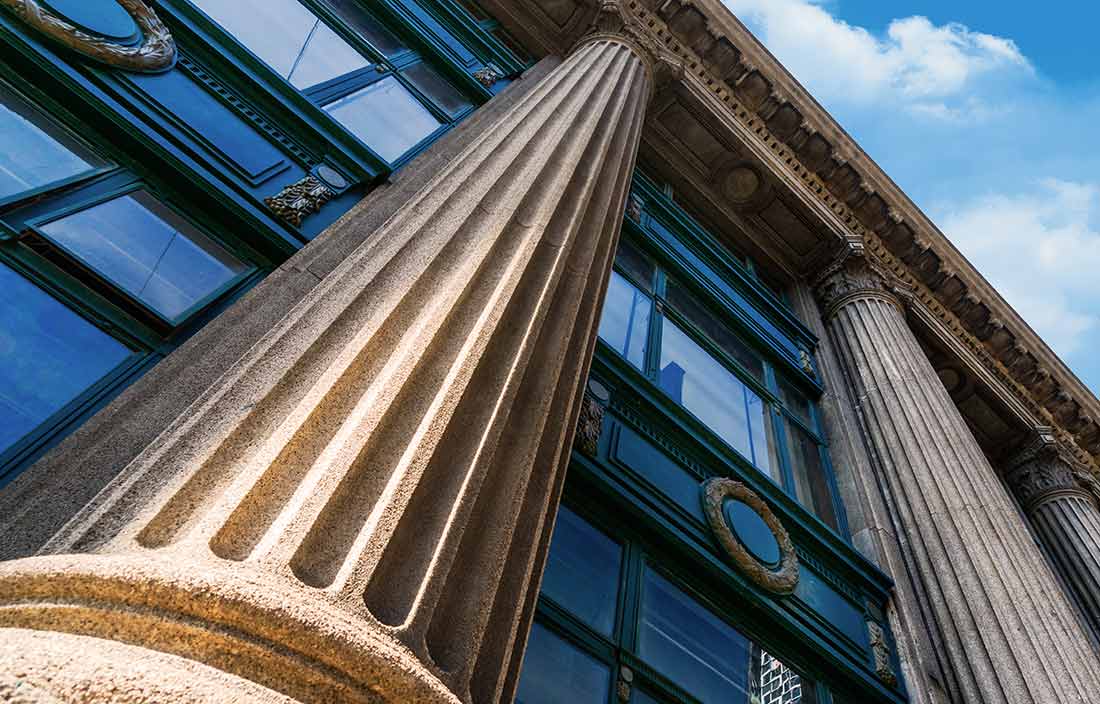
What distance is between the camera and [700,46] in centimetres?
1399

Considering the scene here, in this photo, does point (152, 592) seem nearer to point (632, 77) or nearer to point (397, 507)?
point (397, 507)

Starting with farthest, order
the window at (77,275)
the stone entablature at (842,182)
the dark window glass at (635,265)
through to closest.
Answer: the stone entablature at (842,182), the dark window glass at (635,265), the window at (77,275)

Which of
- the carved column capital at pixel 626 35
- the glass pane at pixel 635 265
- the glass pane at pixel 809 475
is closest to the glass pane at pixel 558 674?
the glass pane at pixel 809 475

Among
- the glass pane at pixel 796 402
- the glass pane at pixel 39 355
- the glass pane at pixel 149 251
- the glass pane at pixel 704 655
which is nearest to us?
the glass pane at pixel 39 355

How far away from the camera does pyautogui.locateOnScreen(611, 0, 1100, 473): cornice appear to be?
13.9m

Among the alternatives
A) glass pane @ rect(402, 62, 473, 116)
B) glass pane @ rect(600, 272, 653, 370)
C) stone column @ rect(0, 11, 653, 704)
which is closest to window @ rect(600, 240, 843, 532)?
glass pane @ rect(600, 272, 653, 370)

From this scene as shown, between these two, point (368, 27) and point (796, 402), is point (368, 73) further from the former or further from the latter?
point (796, 402)

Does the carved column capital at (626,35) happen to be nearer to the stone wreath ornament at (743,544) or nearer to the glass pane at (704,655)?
the stone wreath ornament at (743,544)

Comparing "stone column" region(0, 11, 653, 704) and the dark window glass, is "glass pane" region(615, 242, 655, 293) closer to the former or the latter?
the dark window glass

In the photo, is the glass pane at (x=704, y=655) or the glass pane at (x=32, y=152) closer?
the glass pane at (x=32, y=152)

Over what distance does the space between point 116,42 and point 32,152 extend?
1464mm

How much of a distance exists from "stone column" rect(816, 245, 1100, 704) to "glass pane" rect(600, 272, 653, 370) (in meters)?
3.38

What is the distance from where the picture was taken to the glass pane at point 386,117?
7523 mm

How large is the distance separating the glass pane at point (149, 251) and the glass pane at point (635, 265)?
5.18m
